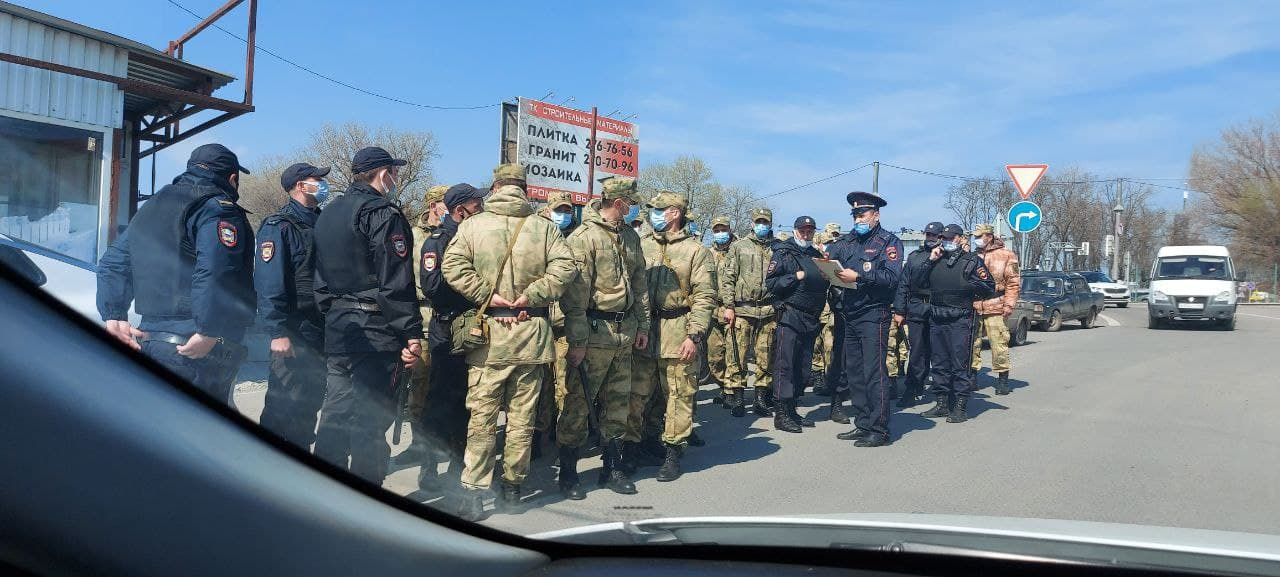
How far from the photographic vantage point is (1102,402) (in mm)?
8586

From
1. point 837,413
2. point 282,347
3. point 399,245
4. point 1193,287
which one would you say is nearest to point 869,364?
point 837,413

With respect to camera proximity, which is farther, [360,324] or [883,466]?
[883,466]

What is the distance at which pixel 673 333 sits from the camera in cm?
602

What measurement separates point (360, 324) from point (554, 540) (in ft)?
8.85

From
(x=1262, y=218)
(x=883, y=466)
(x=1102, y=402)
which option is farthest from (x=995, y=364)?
(x=1262, y=218)

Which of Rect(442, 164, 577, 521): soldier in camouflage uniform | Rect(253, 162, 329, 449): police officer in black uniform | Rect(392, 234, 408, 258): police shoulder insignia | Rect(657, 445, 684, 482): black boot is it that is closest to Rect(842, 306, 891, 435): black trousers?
Rect(657, 445, 684, 482): black boot

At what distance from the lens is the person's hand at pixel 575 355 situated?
5160 millimetres

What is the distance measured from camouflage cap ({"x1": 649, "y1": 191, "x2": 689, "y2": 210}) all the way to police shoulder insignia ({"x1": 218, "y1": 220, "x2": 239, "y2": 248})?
3685 mm

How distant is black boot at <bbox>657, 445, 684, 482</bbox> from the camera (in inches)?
218

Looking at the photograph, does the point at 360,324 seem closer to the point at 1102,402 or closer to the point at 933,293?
the point at 933,293

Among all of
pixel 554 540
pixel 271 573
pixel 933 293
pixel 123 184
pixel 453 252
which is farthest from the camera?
pixel 933 293

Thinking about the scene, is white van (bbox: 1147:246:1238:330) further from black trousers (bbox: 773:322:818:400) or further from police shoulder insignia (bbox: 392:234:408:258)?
police shoulder insignia (bbox: 392:234:408:258)

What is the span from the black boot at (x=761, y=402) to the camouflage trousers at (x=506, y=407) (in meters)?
3.90

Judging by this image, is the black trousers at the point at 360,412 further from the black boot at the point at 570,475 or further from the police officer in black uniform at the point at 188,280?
the black boot at the point at 570,475
